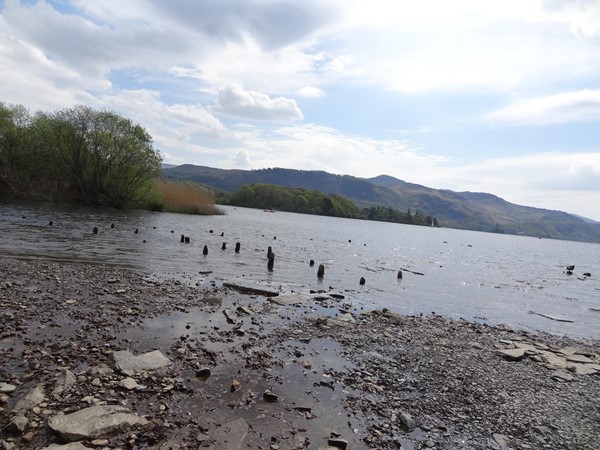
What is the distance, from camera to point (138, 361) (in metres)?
8.26

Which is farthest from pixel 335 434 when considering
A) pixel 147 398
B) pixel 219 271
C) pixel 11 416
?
pixel 219 271

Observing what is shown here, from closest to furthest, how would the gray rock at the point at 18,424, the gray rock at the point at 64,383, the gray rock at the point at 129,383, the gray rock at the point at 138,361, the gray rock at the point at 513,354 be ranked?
the gray rock at the point at 18,424
the gray rock at the point at 64,383
the gray rock at the point at 129,383
the gray rock at the point at 138,361
the gray rock at the point at 513,354

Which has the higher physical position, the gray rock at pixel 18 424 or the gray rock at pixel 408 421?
the gray rock at pixel 18 424

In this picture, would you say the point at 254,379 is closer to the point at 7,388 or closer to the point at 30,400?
the point at 30,400

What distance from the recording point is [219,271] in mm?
23250

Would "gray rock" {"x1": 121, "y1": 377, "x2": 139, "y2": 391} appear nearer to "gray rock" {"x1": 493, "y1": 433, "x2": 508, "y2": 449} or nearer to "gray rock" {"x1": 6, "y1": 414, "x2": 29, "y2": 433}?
"gray rock" {"x1": 6, "y1": 414, "x2": 29, "y2": 433}

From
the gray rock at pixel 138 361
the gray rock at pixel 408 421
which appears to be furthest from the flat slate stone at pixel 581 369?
the gray rock at pixel 138 361

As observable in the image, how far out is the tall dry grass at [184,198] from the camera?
78.8 m

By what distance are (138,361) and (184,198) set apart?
7521 cm

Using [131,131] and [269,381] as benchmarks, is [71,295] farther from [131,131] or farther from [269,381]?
[131,131]

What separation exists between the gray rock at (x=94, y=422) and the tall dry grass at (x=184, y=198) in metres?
75.5

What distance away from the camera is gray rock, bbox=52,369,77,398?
6.60 m

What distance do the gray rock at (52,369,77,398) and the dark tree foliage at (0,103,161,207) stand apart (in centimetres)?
6956

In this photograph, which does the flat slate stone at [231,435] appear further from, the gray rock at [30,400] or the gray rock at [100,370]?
the gray rock at [30,400]
